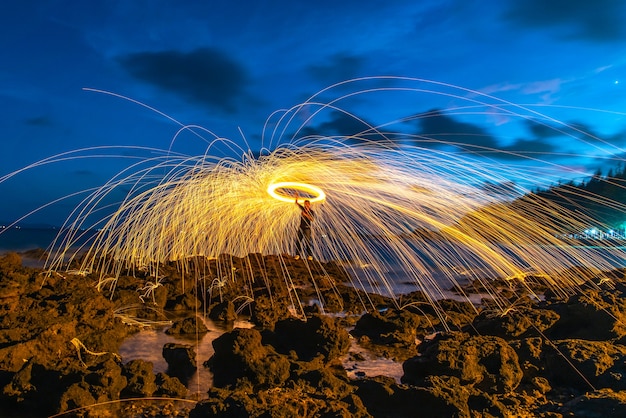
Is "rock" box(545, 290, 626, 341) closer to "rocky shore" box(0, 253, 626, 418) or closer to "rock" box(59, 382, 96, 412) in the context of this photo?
"rocky shore" box(0, 253, 626, 418)

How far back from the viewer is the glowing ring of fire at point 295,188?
8.14 metres

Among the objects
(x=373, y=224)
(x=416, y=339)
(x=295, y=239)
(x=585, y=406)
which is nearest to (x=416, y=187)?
(x=373, y=224)

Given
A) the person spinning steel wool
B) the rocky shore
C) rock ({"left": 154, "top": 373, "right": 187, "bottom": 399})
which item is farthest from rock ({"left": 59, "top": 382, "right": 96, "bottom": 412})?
the person spinning steel wool

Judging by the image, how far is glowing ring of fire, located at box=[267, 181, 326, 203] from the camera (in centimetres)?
814

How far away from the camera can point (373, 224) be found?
7934 mm

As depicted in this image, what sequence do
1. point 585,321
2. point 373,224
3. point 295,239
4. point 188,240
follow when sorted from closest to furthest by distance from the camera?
point 585,321
point 373,224
point 188,240
point 295,239

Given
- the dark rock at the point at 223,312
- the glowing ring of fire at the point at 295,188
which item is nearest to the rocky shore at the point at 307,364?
the dark rock at the point at 223,312

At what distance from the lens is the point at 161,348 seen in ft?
18.2

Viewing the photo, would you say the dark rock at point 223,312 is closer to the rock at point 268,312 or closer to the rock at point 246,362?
the rock at point 268,312

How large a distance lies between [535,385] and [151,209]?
7.25m

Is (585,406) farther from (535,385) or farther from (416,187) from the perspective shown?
(416,187)

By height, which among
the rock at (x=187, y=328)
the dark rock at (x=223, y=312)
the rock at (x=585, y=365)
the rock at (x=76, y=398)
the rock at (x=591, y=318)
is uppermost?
the dark rock at (x=223, y=312)

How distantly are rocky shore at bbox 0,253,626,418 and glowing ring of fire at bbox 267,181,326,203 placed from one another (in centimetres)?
231

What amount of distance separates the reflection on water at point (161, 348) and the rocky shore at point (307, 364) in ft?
0.40
